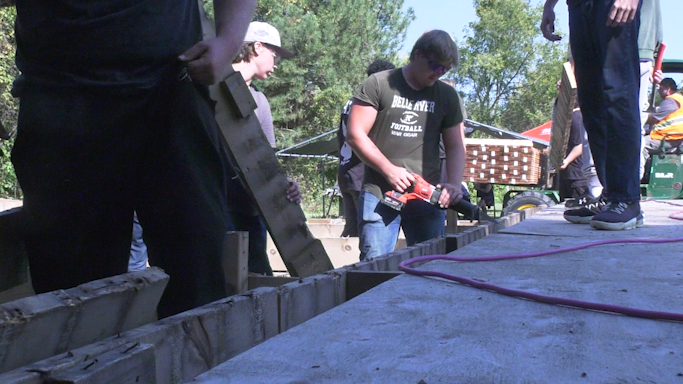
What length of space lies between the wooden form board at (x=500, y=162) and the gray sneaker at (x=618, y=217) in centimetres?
925

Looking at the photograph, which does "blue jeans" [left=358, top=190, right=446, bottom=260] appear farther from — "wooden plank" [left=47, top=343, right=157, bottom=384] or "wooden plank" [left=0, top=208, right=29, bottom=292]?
"wooden plank" [left=47, top=343, right=157, bottom=384]

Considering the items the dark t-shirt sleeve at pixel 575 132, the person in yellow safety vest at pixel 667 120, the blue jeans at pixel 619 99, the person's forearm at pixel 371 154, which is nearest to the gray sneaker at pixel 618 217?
the blue jeans at pixel 619 99

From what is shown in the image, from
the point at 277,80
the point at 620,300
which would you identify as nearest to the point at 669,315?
the point at 620,300

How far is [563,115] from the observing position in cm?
Answer: 908

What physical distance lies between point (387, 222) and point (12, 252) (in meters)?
2.56

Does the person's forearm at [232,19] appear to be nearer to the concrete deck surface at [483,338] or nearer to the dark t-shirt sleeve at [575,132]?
the concrete deck surface at [483,338]

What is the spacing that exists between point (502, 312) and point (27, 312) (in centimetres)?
95

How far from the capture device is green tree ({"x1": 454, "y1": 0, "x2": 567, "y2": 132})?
1896 inches

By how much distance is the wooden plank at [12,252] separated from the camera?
1965 mm

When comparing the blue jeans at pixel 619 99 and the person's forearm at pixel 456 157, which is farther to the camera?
Result: the person's forearm at pixel 456 157

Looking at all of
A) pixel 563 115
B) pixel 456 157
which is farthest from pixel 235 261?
pixel 563 115

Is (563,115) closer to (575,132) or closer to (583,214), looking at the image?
(575,132)

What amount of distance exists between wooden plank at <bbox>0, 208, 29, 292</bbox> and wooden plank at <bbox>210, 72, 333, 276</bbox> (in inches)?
35.9

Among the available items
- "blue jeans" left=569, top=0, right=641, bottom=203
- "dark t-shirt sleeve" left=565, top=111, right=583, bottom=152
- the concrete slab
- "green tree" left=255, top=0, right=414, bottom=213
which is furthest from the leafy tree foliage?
the concrete slab
